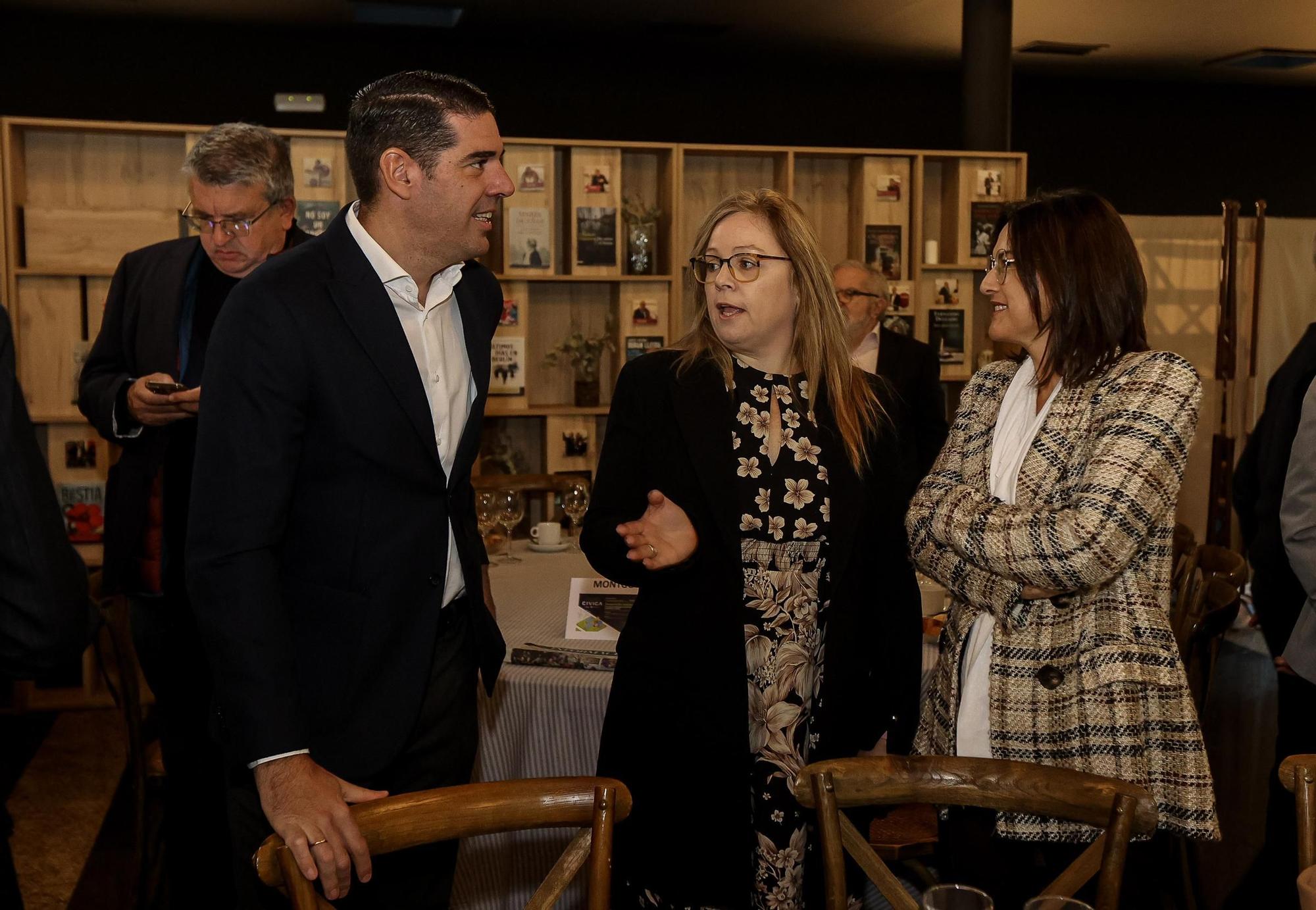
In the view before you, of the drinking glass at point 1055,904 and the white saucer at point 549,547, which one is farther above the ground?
the drinking glass at point 1055,904

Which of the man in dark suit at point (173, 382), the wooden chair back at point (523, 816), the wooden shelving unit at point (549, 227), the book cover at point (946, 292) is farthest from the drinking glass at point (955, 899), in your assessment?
the book cover at point (946, 292)

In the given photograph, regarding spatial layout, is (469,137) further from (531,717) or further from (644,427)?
(531,717)

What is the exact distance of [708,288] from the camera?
2232mm

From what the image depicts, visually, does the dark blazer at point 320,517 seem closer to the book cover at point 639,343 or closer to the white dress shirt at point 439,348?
the white dress shirt at point 439,348

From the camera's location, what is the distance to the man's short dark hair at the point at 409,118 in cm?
185

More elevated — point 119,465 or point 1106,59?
point 1106,59

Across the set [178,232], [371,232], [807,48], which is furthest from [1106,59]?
[371,232]

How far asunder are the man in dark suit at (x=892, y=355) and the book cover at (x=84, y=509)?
142 inches

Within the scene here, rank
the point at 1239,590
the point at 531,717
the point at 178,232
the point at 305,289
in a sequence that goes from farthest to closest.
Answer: the point at 178,232 < the point at 1239,590 < the point at 531,717 < the point at 305,289

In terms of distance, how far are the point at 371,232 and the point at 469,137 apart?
0.22 meters

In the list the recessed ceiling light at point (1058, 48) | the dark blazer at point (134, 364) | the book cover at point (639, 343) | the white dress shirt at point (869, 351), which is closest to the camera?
the dark blazer at point (134, 364)

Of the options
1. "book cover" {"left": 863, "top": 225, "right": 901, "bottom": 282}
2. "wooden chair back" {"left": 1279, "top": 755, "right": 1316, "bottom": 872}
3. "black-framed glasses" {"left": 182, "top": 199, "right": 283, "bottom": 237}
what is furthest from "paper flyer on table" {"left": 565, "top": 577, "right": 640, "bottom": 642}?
"book cover" {"left": 863, "top": 225, "right": 901, "bottom": 282}

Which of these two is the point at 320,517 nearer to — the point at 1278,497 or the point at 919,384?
the point at 1278,497

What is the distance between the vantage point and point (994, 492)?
216 cm
